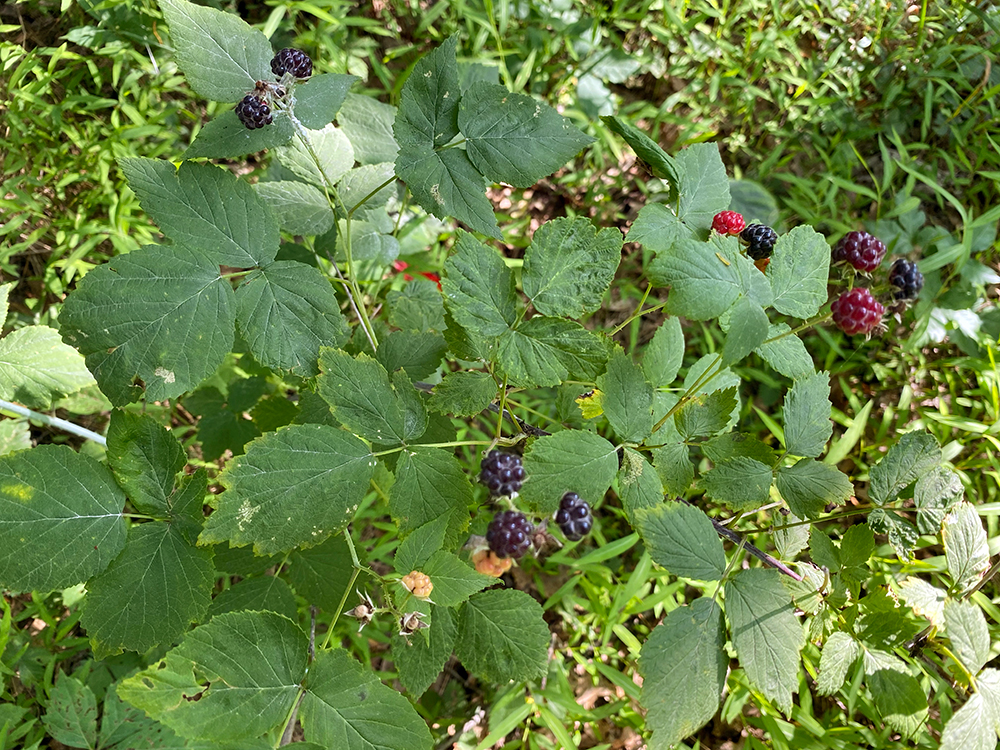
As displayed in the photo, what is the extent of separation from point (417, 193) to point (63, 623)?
1.89m

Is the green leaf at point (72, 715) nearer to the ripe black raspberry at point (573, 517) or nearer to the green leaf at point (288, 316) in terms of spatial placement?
the green leaf at point (288, 316)

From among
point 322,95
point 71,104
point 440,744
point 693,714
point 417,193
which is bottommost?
point 440,744

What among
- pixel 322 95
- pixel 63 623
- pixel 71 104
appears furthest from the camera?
pixel 71 104

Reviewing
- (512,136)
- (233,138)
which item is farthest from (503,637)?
(233,138)

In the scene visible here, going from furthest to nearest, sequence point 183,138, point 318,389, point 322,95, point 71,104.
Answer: point 183,138 → point 71,104 → point 322,95 → point 318,389

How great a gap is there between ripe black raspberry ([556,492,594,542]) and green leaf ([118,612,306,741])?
49 cm

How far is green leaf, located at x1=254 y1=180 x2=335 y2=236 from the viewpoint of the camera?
151 cm

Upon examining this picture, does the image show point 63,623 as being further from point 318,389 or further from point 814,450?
point 814,450

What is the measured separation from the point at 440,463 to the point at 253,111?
2.40ft

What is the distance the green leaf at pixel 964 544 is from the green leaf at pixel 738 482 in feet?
1.42

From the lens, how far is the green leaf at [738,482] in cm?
124

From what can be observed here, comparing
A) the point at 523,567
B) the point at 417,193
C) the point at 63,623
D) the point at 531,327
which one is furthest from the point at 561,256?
the point at 63,623

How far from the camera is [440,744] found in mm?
2117

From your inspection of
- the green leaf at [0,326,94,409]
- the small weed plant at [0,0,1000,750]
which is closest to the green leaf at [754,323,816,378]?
the small weed plant at [0,0,1000,750]
